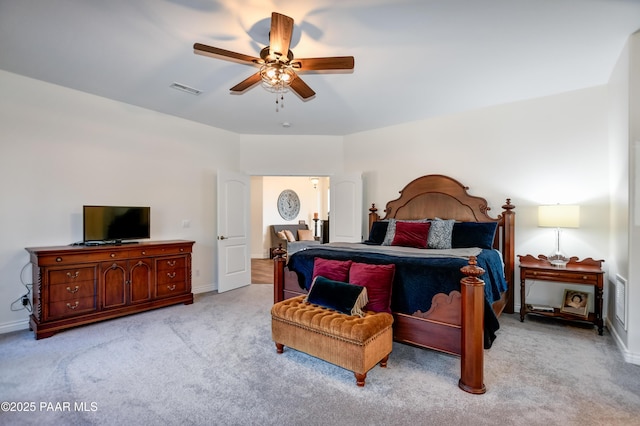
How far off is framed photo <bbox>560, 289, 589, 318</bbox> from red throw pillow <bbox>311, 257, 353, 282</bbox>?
2596 millimetres

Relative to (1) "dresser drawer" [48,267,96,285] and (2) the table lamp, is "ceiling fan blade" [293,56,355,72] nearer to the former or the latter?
(2) the table lamp

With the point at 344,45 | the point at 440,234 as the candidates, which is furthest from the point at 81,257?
the point at 440,234

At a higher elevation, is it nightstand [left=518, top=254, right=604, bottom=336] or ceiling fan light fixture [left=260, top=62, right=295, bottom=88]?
ceiling fan light fixture [left=260, top=62, right=295, bottom=88]

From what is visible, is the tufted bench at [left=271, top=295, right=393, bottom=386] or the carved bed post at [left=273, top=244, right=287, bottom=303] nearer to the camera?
the tufted bench at [left=271, top=295, right=393, bottom=386]

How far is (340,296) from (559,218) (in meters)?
2.71

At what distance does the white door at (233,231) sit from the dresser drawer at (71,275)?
191 centimetres

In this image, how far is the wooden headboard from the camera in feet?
13.4

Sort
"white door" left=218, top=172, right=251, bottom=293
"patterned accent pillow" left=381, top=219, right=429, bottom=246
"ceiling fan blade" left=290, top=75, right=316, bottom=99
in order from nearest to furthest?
"ceiling fan blade" left=290, top=75, right=316, bottom=99
"patterned accent pillow" left=381, top=219, right=429, bottom=246
"white door" left=218, top=172, right=251, bottom=293

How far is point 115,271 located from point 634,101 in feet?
17.8

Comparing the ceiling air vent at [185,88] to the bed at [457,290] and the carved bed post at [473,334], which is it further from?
the carved bed post at [473,334]

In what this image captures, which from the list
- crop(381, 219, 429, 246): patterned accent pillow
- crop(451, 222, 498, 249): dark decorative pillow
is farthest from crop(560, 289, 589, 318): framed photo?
crop(381, 219, 429, 246): patterned accent pillow

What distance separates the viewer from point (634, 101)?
2693mm

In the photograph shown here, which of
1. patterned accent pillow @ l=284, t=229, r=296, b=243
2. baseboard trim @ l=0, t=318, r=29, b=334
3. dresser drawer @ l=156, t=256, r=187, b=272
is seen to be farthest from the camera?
patterned accent pillow @ l=284, t=229, r=296, b=243

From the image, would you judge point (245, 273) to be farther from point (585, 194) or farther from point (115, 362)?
point (585, 194)
